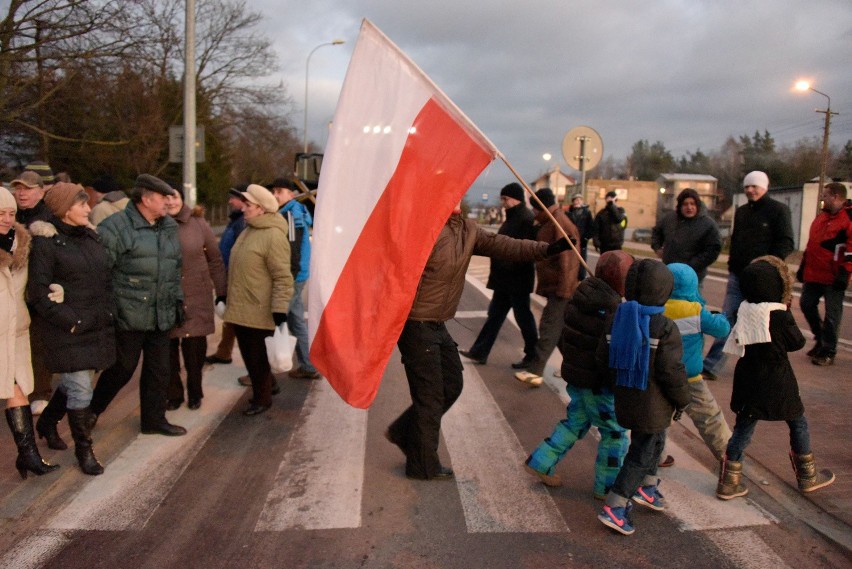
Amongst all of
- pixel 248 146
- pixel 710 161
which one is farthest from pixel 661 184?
pixel 248 146

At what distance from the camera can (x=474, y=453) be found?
4.99 meters

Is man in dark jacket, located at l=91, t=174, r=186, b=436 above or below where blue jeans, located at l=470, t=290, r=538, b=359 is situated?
above

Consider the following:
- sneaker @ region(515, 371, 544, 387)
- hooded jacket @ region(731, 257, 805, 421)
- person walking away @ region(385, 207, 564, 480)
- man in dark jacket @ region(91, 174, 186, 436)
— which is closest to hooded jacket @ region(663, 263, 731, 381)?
hooded jacket @ region(731, 257, 805, 421)

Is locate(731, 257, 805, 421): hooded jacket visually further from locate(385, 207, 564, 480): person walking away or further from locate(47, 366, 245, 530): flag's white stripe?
locate(47, 366, 245, 530): flag's white stripe

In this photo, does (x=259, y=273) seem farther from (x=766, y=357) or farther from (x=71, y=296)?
(x=766, y=357)

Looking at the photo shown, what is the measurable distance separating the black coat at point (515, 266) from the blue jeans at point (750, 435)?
306 centimetres

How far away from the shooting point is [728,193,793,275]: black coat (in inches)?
263

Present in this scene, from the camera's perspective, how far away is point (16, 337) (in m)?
4.39

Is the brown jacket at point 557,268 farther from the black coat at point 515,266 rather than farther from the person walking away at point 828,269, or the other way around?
the person walking away at point 828,269

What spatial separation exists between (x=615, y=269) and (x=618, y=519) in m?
1.36

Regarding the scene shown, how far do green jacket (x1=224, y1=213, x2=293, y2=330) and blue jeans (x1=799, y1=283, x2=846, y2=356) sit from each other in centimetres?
547

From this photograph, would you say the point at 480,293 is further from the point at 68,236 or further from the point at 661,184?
the point at 661,184

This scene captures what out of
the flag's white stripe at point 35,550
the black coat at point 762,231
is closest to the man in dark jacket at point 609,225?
the black coat at point 762,231

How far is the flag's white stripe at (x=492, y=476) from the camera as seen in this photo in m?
3.93
